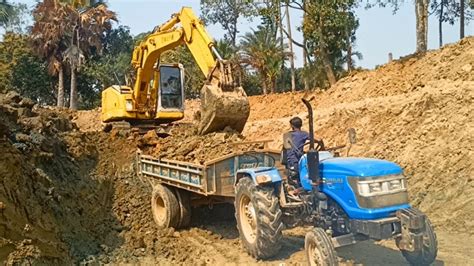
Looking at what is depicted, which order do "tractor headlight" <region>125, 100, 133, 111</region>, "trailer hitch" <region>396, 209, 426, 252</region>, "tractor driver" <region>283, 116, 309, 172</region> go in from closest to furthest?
1. "trailer hitch" <region>396, 209, 426, 252</region>
2. "tractor driver" <region>283, 116, 309, 172</region>
3. "tractor headlight" <region>125, 100, 133, 111</region>

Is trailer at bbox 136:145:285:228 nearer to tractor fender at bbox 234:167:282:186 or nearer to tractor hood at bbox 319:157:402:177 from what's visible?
tractor fender at bbox 234:167:282:186

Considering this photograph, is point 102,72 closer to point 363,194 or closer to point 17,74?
point 17,74

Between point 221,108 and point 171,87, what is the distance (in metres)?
5.08

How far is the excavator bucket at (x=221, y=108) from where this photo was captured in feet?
30.8

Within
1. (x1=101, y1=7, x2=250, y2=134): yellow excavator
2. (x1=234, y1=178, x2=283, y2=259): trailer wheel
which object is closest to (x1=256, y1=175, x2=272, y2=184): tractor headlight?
(x1=234, y1=178, x2=283, y2=259): trailer wheel

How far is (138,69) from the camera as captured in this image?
13.4 m

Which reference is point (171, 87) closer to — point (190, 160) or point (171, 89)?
point (171, 89)

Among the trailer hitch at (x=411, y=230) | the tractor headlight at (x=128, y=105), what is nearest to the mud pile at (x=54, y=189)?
the tractor headlight at (x=128, y=105)

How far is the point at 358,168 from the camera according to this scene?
223 inches

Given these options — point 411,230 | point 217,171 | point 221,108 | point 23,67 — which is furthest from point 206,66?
point 23,67

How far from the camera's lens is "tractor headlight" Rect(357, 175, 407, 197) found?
552 centimetres

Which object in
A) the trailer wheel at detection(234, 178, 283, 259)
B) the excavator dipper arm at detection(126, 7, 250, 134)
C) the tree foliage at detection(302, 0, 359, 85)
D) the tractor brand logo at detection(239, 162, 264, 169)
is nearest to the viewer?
the trailer wheel at detection(234, 178, 283, 259)

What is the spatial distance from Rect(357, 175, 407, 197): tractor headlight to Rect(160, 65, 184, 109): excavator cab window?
928 centimetres

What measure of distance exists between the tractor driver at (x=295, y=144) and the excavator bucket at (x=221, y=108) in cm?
279
